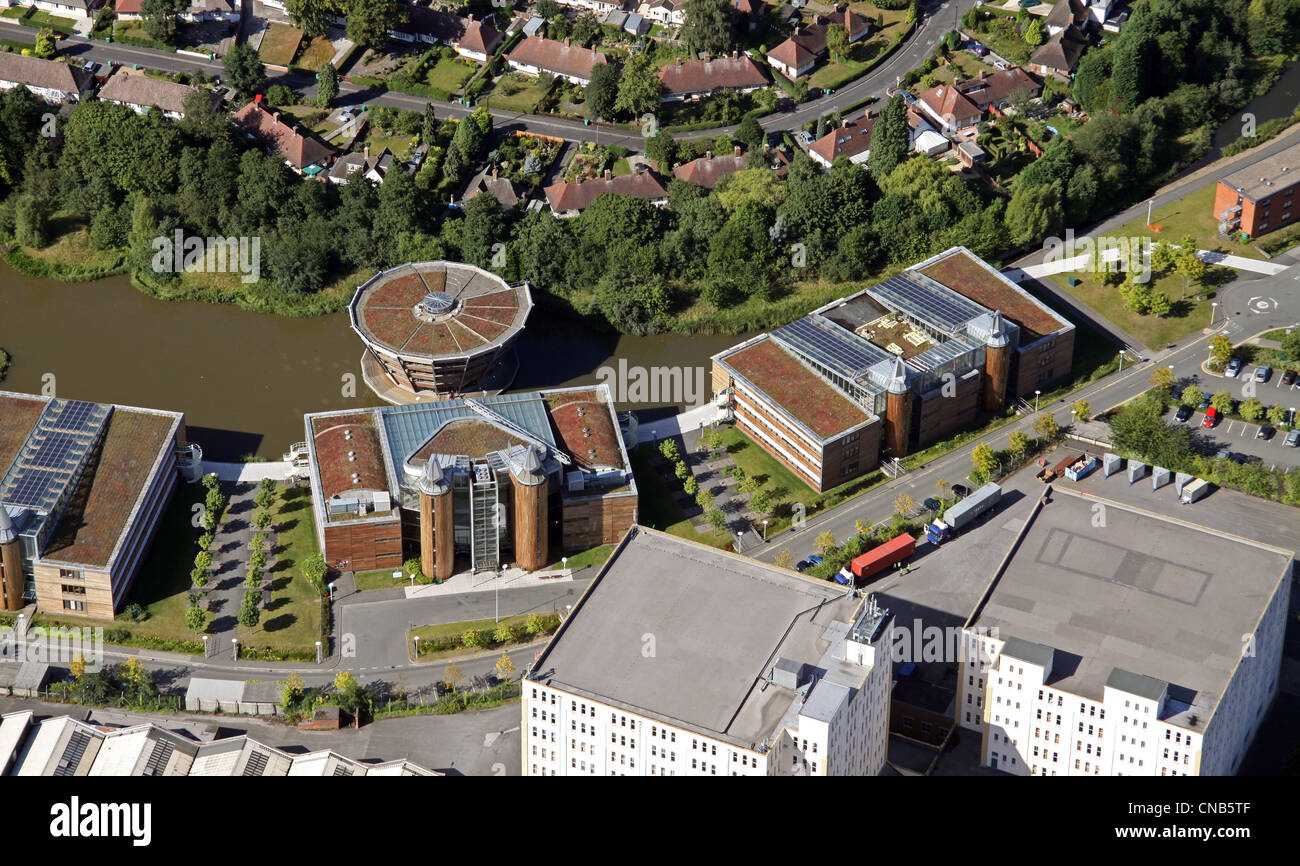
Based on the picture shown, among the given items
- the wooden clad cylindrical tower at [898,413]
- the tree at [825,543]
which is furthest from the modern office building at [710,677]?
the wooden clad cylindrical tower at [898,413]

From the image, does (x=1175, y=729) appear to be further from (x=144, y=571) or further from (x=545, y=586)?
(x=144, y=571)

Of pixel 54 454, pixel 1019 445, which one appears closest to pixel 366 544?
pixel 54 454

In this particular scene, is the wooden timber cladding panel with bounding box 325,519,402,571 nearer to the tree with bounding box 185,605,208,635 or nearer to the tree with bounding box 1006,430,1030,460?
the tree with bounding box 185,605,208,635

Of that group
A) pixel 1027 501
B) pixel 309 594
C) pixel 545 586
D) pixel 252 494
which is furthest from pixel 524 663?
pixel 1027 501

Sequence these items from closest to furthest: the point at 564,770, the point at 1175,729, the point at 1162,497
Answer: the point at 1175,729
the point at 564,770
the point at 1162,497

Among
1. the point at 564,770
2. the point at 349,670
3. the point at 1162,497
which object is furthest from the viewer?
the point at 1162,497
